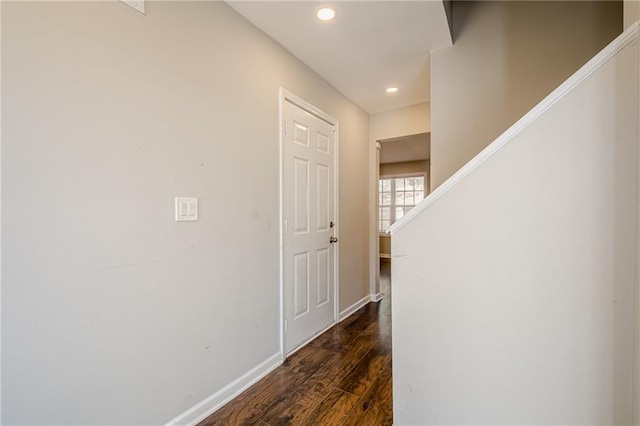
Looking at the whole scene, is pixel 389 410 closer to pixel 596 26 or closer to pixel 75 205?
pixel 75 205

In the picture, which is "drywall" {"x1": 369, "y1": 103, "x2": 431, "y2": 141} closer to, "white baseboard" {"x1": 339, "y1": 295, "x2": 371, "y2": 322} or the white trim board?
"white baseboard" {"x1": 339, "y1": 295, "x2": 371, "y2": 322}

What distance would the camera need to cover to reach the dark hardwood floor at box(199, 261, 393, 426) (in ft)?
5.35

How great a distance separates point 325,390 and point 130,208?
1628 mm

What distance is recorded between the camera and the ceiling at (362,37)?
183cm

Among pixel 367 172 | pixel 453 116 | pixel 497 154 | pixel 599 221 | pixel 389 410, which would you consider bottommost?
pixel 389 410

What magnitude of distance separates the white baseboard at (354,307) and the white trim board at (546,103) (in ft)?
6.99

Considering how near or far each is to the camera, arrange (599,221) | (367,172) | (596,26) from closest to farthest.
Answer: (599,221)
(596,26)
(367,172)

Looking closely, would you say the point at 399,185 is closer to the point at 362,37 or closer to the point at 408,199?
the point at 408,199

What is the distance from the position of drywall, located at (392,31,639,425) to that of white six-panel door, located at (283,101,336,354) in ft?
3.88

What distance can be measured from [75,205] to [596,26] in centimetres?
321

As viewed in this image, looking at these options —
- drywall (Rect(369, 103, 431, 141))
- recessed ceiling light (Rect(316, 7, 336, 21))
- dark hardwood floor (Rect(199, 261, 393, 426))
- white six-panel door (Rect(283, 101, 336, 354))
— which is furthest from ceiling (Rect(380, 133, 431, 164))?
dark hardwood floor (Rect(199, 261, 393, 426))

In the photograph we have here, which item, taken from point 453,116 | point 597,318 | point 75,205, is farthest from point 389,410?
point 453,116

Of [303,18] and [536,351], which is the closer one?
[536,351]

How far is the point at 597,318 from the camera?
41.8 inches
